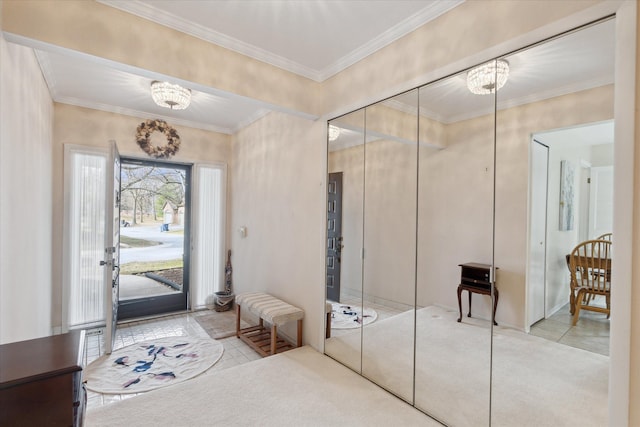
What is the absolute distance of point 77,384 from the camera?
1287 mm

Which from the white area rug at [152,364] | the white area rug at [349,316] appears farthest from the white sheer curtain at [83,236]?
the white area rug at [349,316]

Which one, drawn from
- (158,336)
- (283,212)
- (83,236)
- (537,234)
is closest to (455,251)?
(537,234)

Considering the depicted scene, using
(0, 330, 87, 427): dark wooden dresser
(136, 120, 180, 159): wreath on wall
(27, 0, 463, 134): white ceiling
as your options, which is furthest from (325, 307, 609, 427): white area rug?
(136, 120, 180, 159): wreath on wall

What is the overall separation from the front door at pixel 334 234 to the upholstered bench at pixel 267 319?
536mm

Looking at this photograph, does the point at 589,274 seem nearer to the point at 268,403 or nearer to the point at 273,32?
the point at 268,403

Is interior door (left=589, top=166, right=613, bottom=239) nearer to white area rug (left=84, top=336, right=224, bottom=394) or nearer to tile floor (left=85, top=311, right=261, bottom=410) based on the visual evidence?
tile floor (left=85, top=311, right=261, bottom=410)

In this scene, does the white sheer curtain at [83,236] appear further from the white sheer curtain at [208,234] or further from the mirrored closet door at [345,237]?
the mirrored closet door at [345,237]

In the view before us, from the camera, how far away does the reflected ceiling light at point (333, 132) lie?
9.73ft

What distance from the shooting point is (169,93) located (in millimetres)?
3146

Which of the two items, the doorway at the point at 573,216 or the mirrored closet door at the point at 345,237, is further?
the mirrored closet door at the point at 345,237

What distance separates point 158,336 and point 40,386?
288 centimetres

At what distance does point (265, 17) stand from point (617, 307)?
2703 mm

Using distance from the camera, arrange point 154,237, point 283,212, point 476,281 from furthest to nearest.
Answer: point 154,237 → point 283,212 → point 476,281

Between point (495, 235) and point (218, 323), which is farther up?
point (495, 235)
